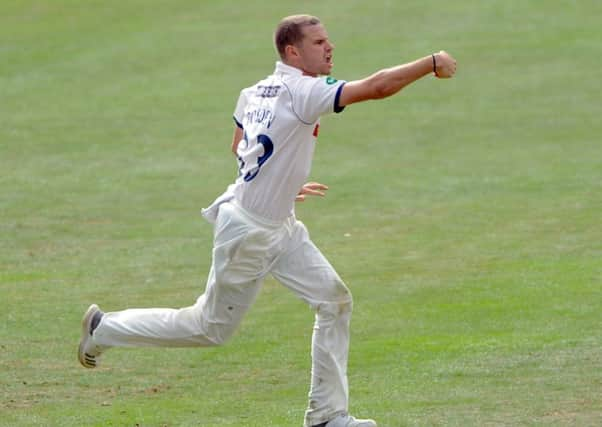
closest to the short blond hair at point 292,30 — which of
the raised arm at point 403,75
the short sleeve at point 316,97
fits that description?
the short sleeve at point 316,97

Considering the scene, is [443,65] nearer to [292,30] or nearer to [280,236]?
[292,30]

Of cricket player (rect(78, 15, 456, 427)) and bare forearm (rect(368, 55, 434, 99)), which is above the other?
bare forearm (rect(368, 55, 434, 99))

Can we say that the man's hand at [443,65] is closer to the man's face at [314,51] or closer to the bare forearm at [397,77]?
the bare forearm at [397,77]

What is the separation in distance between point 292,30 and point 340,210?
35.4 ft

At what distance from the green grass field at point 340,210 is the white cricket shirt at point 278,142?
5.38ft

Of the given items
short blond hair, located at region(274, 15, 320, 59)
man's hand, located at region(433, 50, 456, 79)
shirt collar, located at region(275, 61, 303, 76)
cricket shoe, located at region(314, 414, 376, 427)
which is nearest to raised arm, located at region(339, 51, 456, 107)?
man's hand, located at region(433, 50, 456, 79)

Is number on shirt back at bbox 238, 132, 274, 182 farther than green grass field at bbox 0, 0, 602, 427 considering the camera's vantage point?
No

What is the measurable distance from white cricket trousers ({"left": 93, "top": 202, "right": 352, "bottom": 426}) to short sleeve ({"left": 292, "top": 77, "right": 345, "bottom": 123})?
2.47 feet

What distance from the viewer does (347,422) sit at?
8.89 meters

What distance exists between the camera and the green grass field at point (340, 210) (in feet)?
34.8

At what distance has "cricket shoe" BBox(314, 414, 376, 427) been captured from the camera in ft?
29.0

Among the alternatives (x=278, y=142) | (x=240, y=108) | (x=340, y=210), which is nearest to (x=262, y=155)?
(x=278, y=142)

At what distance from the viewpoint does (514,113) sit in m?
26.6

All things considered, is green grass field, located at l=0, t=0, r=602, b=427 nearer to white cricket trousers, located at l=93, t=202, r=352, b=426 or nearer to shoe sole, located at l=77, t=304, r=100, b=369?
shoe sole, located at l=77, t=304, r=100, b=369
